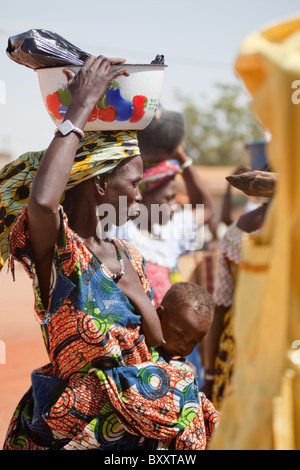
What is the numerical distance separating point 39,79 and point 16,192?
465mm

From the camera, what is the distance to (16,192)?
2461 mm

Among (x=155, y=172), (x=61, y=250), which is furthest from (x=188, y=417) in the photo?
(x=155, y=172)

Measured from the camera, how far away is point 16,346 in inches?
359

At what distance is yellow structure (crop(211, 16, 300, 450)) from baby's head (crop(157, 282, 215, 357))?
134cm

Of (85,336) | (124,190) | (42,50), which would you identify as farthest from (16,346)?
(42,50)

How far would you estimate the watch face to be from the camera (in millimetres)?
2105

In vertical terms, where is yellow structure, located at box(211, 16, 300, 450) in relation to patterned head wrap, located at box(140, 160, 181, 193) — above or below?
above

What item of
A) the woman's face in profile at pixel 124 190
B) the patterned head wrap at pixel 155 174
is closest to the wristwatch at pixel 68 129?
the woman's face in profile at pixel 124 190

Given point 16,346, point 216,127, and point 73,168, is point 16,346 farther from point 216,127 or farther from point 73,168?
point 216,127

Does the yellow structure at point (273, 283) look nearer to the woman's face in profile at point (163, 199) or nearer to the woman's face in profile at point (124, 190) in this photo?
the woman's face in profile at point (124, 190)

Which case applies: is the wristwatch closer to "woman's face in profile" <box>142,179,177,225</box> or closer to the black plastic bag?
the black plastic bag

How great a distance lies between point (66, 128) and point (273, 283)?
1142 mm

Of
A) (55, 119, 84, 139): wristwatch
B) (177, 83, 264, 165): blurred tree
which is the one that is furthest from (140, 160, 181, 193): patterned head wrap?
(177, 83, 264, 165): blurred tree

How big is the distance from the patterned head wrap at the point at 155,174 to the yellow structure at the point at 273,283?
3.28m
